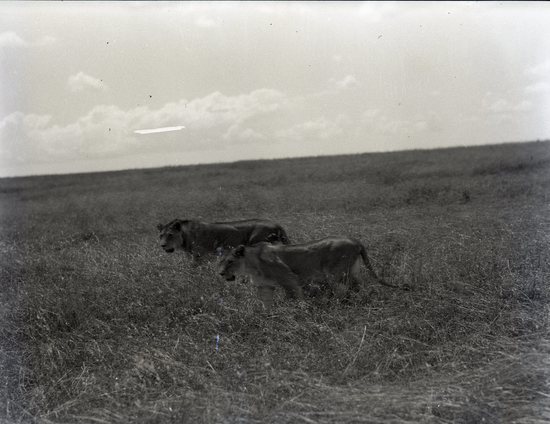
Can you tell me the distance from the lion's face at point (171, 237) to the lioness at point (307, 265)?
2885 mm

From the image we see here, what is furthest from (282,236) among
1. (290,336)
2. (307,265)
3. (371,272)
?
(290,336)

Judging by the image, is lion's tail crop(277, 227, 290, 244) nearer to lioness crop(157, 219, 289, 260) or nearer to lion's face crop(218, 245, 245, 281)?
lioness crop(157, 219, 289, 260)

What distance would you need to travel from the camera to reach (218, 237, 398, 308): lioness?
6.87 metres

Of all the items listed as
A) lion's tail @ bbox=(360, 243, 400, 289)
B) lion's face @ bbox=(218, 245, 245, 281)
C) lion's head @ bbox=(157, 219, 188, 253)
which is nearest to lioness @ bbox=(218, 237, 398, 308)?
lion's tail @ bbox=(360, 243, 400, 289)

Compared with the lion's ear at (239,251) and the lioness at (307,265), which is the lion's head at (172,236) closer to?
the lion's ear at (239,251)

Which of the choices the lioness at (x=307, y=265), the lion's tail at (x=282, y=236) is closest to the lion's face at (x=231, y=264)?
the lioness at (x=307, y=265)

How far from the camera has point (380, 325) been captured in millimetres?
5762

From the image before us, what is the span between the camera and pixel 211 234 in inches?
372

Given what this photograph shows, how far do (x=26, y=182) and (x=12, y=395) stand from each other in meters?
29.9

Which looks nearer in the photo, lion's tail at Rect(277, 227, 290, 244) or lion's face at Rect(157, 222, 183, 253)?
lion's tail at Rect(277, 227, 290, 244)

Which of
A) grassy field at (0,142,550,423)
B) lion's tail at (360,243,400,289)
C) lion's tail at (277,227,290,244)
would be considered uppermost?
lion's tail at (277,227,290,244)

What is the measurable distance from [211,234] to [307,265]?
301cm

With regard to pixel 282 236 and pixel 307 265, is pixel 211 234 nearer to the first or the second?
pixel 282 236

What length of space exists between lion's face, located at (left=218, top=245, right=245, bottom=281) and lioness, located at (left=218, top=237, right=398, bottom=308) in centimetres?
33
